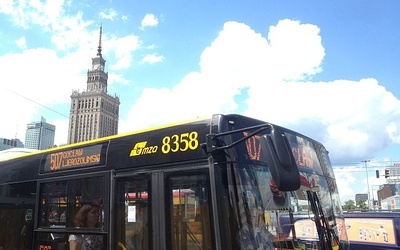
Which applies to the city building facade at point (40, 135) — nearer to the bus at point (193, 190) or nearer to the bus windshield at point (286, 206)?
the bus at point (193, 190)

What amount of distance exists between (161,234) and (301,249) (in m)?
1.43

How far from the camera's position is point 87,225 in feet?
15.3

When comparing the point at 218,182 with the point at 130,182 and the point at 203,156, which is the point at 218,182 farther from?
the point at 130,182

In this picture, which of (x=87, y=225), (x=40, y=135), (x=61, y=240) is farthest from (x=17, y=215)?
(x=40, y=135)

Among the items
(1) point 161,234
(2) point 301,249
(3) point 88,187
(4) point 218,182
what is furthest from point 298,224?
(3) point 88,187

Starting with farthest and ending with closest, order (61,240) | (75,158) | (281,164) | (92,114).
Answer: (92,114) → (75,158) → (61,240) → (281,164)

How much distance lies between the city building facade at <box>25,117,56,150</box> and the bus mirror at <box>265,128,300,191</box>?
72.8 feet

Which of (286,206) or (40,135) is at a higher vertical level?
(40,135)

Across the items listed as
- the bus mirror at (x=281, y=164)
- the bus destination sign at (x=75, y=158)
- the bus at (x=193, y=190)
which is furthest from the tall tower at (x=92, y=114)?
the bus mirror at (x=281, y=164)

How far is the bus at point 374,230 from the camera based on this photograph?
27.2 feet

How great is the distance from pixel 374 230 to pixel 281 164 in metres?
6.52

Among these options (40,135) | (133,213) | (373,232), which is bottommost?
(373,232)

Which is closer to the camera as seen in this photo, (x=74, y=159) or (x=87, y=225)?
(x=87, y=225)

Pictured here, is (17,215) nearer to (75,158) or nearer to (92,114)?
(75,158)
